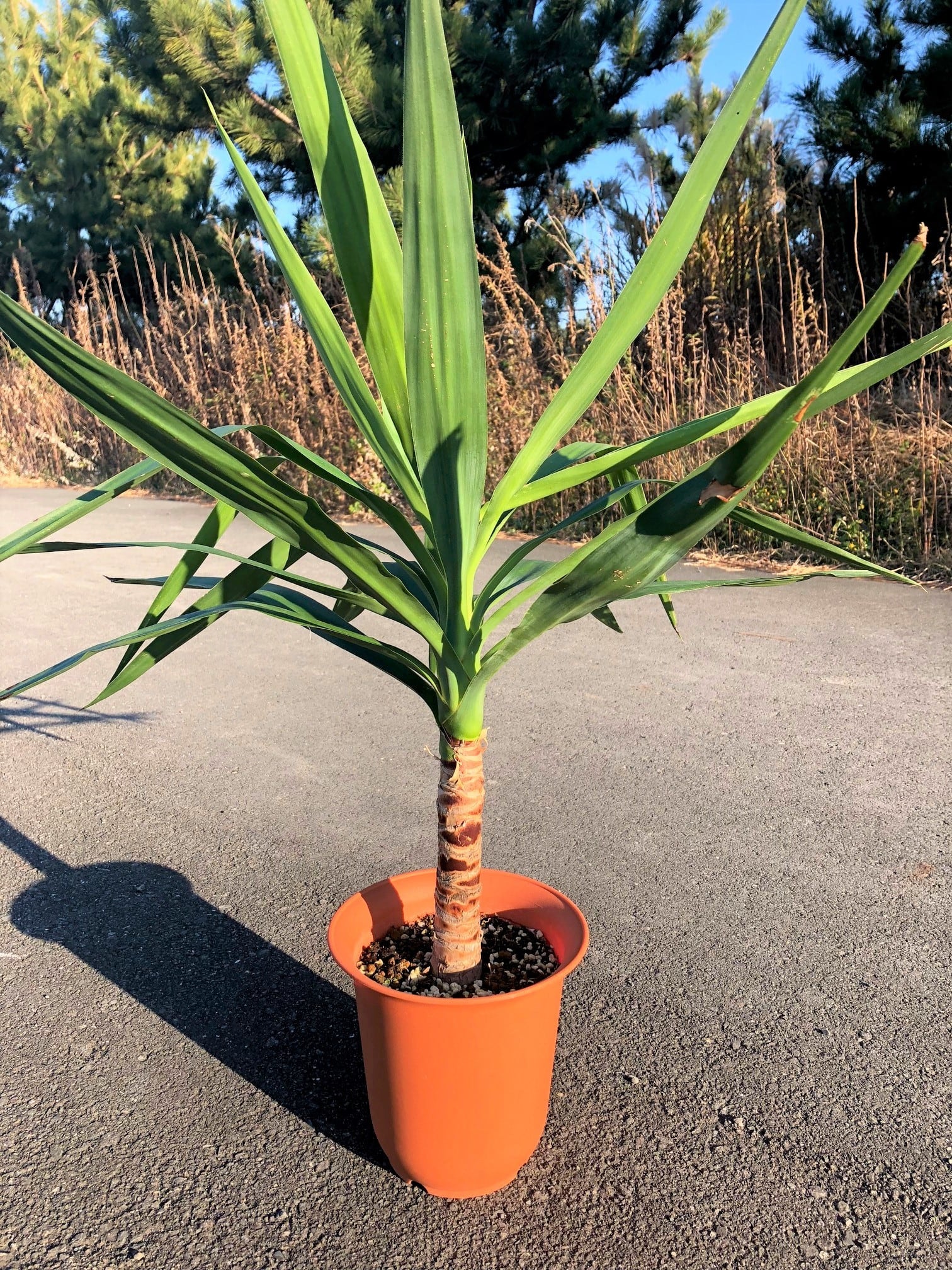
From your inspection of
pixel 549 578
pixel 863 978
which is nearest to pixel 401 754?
pixel 863 978

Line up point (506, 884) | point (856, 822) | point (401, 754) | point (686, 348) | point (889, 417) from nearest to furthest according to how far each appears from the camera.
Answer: point (506, 884) < point (856, 822) < point (401, 754) < point (889, 417) < point (686, 348)

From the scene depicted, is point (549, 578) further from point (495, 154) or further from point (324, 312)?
point (495, 154)

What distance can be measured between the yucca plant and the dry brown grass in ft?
13.0

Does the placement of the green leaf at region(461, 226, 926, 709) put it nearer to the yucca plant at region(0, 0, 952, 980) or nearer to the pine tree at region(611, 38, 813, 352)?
the yucca plant at region(0, 0, 952, 980)

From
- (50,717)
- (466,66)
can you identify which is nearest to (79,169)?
(466,66)

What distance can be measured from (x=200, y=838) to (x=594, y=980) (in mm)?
1097

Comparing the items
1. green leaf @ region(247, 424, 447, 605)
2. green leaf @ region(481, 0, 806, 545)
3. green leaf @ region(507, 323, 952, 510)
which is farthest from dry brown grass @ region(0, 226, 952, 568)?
green leaf @ region(247, 424, 447, 605)

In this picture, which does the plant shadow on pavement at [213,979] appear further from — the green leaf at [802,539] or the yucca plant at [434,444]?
the green leaf at [802,539]

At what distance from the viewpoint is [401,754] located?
2871 millimetres

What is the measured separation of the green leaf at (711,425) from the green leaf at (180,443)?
273 mm

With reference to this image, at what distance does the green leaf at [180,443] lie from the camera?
90 cm

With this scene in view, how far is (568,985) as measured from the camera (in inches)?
71.0

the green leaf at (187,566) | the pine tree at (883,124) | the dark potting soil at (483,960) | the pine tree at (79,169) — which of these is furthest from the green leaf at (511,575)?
the pine tree at (79,169)

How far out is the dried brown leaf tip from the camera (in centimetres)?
85
